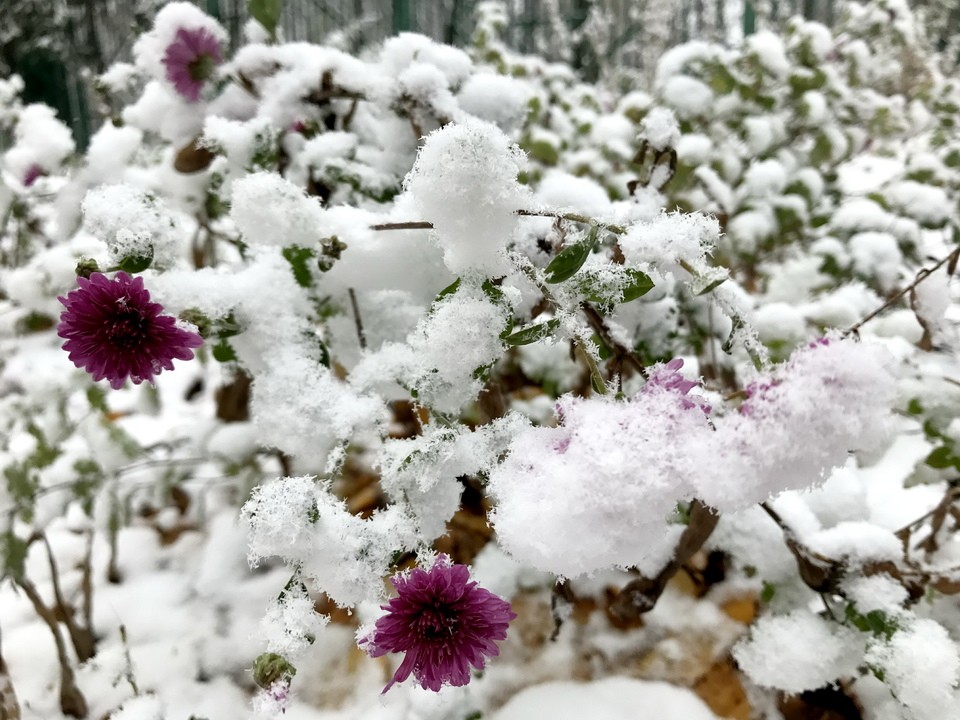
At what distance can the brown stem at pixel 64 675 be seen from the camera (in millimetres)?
717

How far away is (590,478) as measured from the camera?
0.35 m

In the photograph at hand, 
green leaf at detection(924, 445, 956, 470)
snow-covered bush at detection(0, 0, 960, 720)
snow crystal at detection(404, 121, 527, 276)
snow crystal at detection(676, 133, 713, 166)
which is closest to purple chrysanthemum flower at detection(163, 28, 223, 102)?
snow-covered bush at detection(0, 0, 960, 720)

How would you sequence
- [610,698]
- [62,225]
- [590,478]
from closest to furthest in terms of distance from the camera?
[590,478] < [610,698] < [62,225]

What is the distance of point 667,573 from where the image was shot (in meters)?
0.65

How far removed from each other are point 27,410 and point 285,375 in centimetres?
72

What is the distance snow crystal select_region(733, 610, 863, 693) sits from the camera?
59 centimetres

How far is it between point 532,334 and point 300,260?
273 millimetres

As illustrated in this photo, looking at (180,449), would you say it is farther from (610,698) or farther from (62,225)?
(610,698)

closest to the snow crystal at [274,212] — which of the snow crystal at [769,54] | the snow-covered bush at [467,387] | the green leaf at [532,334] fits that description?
the snow-covered bush at [467,387]

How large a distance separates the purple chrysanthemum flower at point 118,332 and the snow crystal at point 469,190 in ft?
0.64

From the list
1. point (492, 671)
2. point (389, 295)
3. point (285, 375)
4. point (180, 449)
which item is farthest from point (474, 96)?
point (180, 449)

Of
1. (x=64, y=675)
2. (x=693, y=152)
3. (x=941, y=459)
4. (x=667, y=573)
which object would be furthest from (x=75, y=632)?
(x=693, y=152)

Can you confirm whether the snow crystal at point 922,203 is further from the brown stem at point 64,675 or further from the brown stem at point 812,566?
the brown stem at point 64,675

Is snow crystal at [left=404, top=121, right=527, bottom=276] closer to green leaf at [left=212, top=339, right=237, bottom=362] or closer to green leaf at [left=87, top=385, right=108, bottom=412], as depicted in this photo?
green leaf at [left=212, top=339, right=237, bottom=362]
